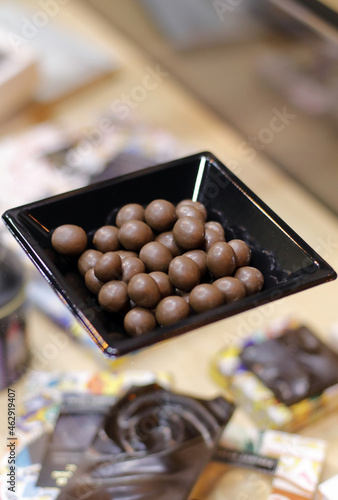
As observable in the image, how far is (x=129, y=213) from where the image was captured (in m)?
0.74

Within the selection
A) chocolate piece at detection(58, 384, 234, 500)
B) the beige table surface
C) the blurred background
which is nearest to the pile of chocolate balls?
the beige table surface

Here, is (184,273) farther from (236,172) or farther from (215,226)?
(236,172)

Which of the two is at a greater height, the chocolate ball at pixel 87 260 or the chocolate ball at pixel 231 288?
the chocolate ball at pixel 87 260

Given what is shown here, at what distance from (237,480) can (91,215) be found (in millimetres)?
422

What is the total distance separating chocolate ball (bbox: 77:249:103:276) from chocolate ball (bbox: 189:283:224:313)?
4.8 inches

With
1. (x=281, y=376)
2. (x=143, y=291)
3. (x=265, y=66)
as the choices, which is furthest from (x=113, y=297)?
(x=265, y=66)

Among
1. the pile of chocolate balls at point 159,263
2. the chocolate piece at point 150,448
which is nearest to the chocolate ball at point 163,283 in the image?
the pile of chocolate balls at point 159,263

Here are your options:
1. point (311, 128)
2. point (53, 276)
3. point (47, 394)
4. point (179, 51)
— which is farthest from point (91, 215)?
point (179, 51)

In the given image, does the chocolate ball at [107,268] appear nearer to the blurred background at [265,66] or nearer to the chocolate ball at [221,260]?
the chocolate ball at [221,260]

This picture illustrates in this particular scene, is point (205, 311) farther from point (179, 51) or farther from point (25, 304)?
point (179, 51)

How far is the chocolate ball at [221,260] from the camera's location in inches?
26.4

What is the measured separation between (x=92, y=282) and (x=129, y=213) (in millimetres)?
107

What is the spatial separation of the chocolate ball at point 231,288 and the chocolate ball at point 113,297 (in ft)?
0.33

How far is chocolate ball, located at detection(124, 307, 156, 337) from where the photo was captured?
62 centimetres
